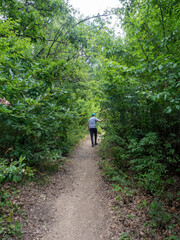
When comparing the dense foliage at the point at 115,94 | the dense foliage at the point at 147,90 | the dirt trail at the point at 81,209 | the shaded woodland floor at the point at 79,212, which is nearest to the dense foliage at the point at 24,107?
the dense foliage at the point at 115,94

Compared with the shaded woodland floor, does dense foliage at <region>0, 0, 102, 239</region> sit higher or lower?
higher

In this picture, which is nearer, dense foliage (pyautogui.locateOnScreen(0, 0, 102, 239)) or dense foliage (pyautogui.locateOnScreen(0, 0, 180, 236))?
dense foliage (pyautogui.locateOnScreen(0, 0, 102, 239))

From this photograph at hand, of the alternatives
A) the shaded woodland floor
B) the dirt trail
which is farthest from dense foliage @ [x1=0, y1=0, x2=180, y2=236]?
the dirt trail

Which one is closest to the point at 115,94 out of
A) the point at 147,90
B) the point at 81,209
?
the point at 147,90

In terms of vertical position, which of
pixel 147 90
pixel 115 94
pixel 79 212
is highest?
pixel 115 94

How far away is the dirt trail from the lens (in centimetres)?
312

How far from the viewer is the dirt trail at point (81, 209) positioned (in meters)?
3.12

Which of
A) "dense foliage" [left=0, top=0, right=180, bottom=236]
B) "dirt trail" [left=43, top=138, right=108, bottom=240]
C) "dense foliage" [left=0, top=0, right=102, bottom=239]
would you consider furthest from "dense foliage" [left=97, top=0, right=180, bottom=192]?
"dense foliage" [left=0, top=0, right=102, bottom=239]

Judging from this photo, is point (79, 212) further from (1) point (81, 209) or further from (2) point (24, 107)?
(2) point (24, 107)

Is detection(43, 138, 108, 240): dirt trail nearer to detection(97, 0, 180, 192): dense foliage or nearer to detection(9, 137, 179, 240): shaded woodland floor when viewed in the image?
detection(9, 137, 179, 240): shaded woodland floor

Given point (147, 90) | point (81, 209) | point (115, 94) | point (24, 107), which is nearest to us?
point (24, 107)

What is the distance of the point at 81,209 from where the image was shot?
3883 millimetres

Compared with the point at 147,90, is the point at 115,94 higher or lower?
higher

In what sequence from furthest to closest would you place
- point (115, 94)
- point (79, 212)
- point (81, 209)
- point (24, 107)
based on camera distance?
point (115, 94), point (81, 209), point (79, 212), point (24, 107)
